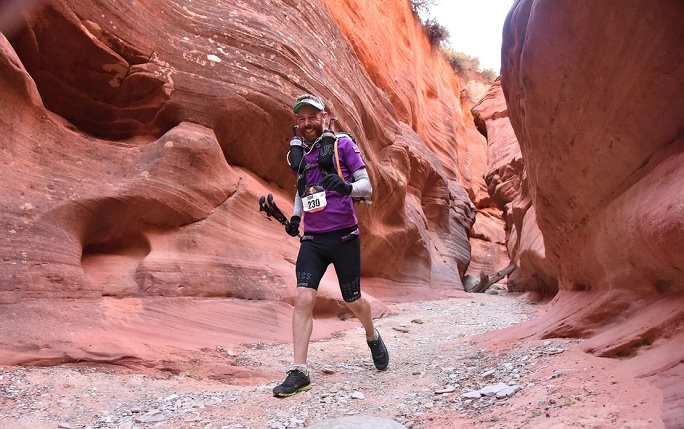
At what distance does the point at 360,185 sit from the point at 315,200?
1.22ft

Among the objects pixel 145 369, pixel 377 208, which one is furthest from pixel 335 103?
pixel 145 369

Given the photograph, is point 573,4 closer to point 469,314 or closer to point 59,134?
point 59,134

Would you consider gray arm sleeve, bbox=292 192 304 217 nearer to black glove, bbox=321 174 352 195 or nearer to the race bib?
the race bib

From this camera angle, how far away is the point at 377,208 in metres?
12.6

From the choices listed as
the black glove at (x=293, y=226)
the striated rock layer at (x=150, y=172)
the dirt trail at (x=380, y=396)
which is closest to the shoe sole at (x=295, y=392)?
the dirt trail at (x=380, y=396)

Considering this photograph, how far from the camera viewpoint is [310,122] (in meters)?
4.04

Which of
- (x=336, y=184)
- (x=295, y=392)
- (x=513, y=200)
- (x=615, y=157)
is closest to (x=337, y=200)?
(x=336, y=184)

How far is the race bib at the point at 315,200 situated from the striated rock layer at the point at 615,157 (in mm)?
1971

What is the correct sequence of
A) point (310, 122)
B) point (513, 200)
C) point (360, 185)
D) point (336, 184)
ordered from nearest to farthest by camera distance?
point (336, 184) → point (360, 185) → point (310, 122) → point (513, 200)

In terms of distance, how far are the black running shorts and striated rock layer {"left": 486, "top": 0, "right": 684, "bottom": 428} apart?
164 centimetres

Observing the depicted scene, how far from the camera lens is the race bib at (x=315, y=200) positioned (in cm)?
382

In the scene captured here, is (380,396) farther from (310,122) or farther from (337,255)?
(310,122)

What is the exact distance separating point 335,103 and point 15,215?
6.59m

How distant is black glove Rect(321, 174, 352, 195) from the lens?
3623 millimetres
